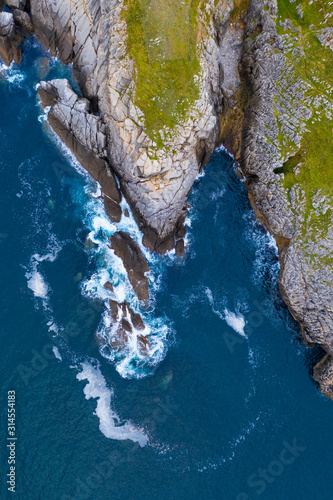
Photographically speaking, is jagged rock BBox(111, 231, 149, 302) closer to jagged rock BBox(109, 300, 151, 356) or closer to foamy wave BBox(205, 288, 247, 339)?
jagged rock BBox(109, 300, 151, 356)

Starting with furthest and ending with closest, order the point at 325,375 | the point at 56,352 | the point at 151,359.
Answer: the point at 325,375, the point at 151,359, the point at 56,352

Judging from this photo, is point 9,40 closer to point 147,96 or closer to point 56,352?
point 147,96

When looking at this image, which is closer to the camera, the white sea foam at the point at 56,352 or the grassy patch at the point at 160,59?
the grassy patch at the point at 160,59

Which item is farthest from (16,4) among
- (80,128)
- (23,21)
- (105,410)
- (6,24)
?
(105,410)

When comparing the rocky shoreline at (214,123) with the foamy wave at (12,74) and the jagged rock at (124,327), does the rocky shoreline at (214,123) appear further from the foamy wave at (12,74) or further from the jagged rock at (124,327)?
the foamy wave at (12,74)

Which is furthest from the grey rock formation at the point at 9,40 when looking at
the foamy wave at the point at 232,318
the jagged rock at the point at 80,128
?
the foamy wave at the point at 232,318

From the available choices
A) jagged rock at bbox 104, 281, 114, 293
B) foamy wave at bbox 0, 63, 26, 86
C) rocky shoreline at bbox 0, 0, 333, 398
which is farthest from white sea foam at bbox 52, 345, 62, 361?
foamy wave at bbox 0, 63, 26, 86
